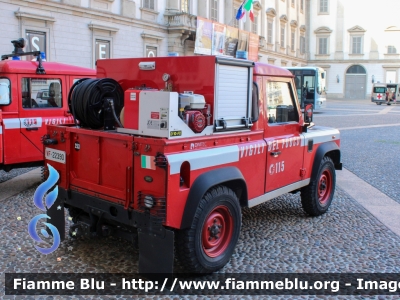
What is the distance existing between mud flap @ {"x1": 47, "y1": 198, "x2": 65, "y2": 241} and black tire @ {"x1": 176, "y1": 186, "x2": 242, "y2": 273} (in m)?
1.55

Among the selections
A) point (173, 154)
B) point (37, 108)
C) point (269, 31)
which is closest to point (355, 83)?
point (269, 31)

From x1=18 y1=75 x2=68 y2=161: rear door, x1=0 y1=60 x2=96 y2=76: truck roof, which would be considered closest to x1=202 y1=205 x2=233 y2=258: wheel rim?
x1=18 y1=75 x2=68 y2=161: rear door

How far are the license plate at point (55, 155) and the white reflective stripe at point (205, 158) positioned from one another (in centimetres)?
150

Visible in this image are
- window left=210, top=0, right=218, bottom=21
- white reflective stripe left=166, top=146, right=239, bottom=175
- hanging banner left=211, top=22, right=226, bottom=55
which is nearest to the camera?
white reflective stripe left=166, top=146, right=239, bottom=175

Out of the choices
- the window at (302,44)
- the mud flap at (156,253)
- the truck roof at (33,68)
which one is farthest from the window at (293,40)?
the mud flap at (156,253)

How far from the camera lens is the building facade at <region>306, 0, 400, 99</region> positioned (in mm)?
58469

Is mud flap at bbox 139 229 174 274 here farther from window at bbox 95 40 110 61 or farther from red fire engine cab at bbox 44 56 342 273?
window at bbox 95 40 110 61

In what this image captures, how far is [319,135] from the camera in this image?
6203 millimetres

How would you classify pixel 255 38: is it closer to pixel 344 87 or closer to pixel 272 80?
pixel 344 87

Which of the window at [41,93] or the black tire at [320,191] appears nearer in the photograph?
the black tire at [320,191]

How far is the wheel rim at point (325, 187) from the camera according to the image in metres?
6.60

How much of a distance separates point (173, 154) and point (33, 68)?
15.7ft

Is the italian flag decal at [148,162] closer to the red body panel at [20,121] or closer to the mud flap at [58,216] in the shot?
the mud flap at [58,216]

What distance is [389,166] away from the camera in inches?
429
